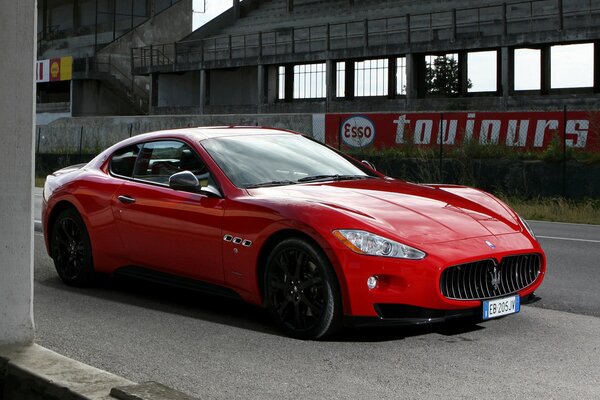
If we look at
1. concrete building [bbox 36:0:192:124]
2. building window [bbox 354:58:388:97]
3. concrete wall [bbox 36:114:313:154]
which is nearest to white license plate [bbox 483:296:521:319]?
concrete wall [bbox 36:114:313:154]

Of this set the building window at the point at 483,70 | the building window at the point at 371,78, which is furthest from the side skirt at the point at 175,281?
the building window at the point at 371,78

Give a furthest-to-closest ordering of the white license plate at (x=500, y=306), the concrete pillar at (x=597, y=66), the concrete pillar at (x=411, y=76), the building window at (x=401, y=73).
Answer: the building window at (x=401, y=73) → the concrete pillar at (x=411, y=76) → the concrete pillar at (x=597, y=66) → the white license plate at (x=500, y=306)

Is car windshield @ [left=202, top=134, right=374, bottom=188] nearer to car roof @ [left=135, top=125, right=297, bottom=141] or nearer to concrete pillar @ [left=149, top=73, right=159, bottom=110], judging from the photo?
car roof @ [left=135, top=125, right=297, bottom=141]

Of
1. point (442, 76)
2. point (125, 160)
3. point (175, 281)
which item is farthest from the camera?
point (442, 76)

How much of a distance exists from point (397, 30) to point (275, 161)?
120ft

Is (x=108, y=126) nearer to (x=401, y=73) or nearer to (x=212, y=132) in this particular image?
(x=401, y=73)

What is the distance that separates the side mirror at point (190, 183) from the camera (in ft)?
24.3

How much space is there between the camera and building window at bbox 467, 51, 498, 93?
42.4 meters

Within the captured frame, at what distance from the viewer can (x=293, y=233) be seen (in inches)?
264

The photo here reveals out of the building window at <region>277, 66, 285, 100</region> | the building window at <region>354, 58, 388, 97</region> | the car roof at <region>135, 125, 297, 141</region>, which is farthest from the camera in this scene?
the building window at <region>277, 66, 285, 100</region>

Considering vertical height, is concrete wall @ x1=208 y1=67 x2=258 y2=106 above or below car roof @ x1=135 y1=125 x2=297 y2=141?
above

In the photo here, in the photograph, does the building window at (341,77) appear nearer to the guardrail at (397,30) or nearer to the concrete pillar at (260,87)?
the guardrail at (397,30)

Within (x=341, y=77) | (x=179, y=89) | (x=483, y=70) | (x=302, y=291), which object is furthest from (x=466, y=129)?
(x=179, y=89)

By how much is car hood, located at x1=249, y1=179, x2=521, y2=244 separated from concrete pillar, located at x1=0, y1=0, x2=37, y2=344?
2040mm
